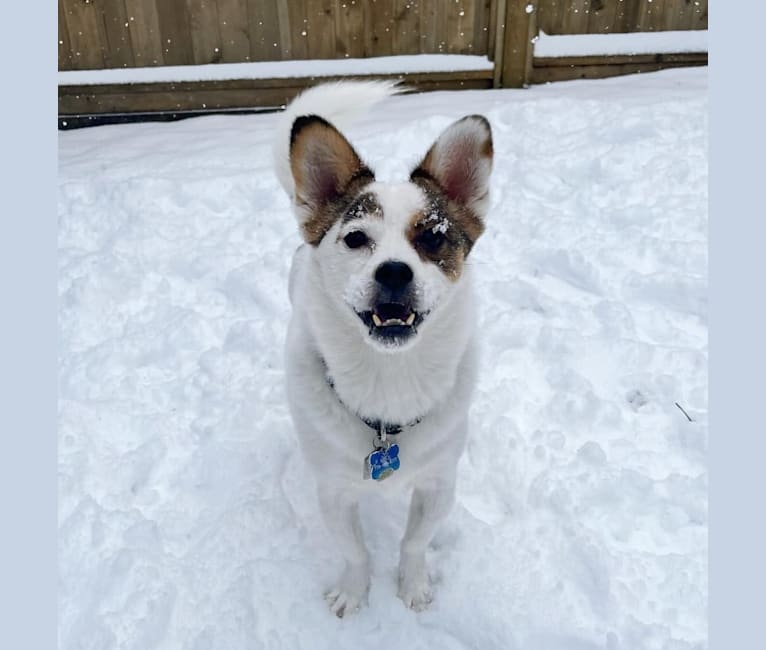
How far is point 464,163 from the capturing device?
2076 millimetres

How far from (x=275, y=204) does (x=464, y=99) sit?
2423 mm

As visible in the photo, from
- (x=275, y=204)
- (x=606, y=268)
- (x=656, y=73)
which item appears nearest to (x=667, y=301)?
(x=606, y=268)

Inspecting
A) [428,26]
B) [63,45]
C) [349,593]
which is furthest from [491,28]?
[349,593]

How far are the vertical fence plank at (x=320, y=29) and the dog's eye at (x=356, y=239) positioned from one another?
4.68m

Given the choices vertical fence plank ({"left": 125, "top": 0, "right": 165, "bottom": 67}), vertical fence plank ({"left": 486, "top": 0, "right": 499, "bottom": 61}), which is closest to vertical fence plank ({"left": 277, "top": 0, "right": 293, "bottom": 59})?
vertical fence plank ({"left": 125, "top": 0, "right": 165, "bottom": 67})

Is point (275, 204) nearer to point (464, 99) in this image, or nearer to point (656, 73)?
point (464, 99)

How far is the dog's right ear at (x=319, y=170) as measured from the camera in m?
1.94

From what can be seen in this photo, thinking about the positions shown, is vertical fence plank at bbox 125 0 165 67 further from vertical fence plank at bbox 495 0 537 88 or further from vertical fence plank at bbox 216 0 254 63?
vertical fence plank at bbox 495 0 537 88

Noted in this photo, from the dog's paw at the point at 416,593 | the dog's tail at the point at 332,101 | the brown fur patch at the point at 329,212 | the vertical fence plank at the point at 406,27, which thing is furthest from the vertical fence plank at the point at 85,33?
the dog's paw at the point at 416,593

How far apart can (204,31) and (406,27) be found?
1.97 meters

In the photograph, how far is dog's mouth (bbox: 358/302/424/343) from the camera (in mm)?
1757

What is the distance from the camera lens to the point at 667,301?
345 centimetres

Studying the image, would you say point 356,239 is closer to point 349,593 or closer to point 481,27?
point 349,593

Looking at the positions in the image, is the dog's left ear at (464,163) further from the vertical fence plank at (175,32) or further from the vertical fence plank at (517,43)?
the vertical fence plank at (175,32)
